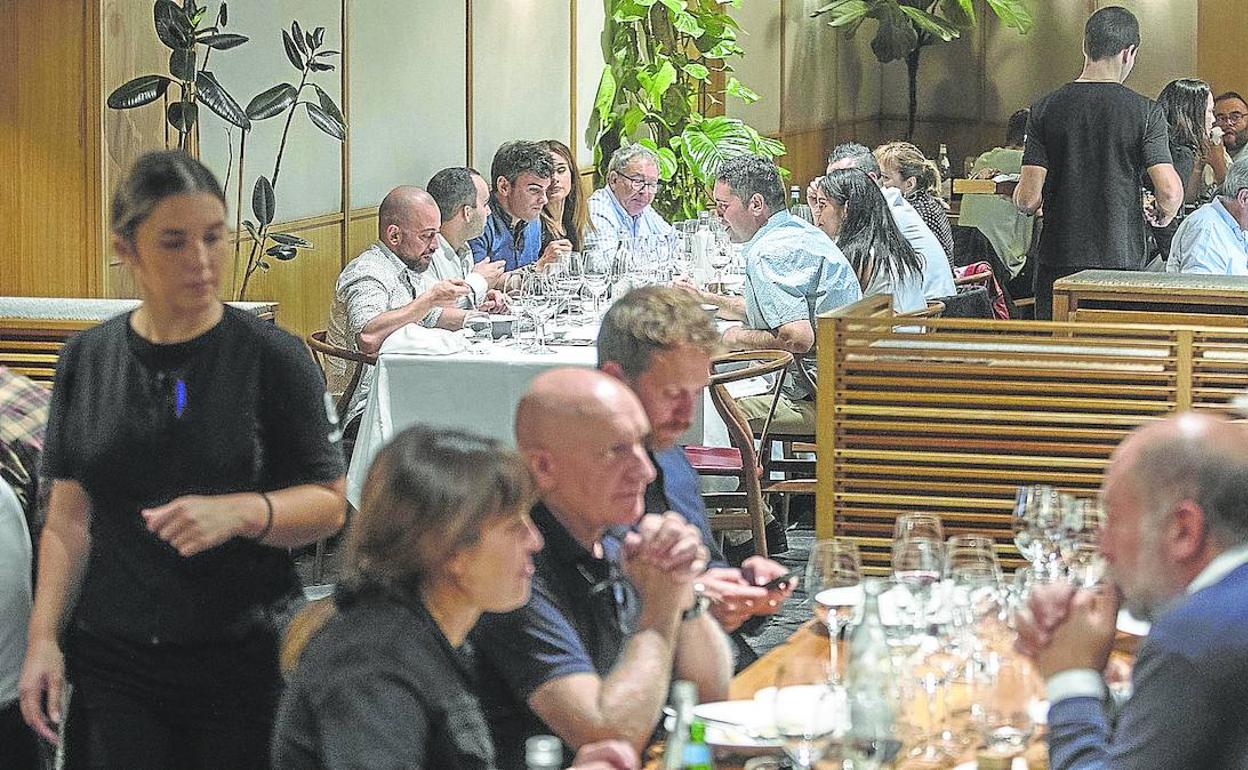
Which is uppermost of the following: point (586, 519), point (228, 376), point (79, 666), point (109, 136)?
point (109, 136)

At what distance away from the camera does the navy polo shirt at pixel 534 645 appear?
8.52 feet

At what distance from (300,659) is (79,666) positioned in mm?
905

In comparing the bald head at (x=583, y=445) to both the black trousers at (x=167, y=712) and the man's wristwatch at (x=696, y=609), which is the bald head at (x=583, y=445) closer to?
the man's wristwatch at (x=696, y=609)

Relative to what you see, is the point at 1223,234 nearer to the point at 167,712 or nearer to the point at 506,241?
the point at 506,241

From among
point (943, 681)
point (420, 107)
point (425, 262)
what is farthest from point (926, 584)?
point (420, 107)

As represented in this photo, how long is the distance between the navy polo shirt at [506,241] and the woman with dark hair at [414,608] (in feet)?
19.4

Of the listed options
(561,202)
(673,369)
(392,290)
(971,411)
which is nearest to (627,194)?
(561,202)

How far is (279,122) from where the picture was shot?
7832 mm

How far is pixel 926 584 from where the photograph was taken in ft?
9.48

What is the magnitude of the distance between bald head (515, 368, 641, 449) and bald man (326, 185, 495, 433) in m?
3.68

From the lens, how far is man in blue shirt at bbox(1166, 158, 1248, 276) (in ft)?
22.9

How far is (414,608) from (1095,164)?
5674mm

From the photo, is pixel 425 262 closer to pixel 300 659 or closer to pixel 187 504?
pixel 187 504

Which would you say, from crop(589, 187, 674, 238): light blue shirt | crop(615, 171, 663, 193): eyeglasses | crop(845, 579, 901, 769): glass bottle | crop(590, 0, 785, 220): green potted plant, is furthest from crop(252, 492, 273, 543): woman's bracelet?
crop(590, 0, 785, 220): green potted plant
